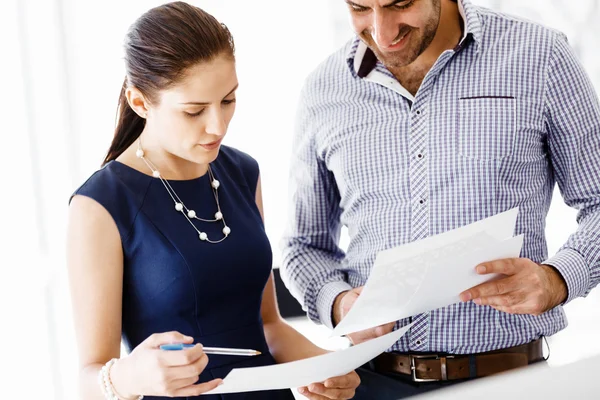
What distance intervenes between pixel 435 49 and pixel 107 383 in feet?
3.47

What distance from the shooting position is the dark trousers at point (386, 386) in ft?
5.61

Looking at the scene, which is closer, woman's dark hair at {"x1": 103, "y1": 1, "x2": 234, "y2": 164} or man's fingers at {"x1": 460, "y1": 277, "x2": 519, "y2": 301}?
man's fingers at {"x1": 460, "y1": 277, "x2": 519, "y2": 301}

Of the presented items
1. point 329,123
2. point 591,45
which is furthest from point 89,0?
point 591,45

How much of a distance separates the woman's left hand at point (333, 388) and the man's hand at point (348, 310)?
88 millimetres

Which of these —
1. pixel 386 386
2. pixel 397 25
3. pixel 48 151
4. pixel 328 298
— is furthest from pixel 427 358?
pixel 48 151

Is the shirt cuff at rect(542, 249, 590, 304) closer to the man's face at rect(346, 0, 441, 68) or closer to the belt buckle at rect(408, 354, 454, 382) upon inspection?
the belt buckle at rect(408, 354, 454, 382)

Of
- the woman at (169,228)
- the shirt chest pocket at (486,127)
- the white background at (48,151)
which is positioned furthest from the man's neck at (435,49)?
the white background at (48,151)

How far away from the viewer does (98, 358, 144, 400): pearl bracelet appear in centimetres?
133

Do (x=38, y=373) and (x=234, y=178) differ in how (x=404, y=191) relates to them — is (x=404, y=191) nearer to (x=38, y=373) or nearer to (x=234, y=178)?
(x=234, y=178)

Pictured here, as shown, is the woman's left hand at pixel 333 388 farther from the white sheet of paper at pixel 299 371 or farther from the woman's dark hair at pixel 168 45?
the woman's dark hair at pixel 168 45

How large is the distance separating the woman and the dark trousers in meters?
0.21

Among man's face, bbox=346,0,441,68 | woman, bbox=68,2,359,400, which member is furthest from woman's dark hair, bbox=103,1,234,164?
man's face, bbox=346,0,441,68

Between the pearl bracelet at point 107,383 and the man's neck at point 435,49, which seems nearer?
the pearl bracelet at point 107,383

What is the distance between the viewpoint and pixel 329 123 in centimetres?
191
